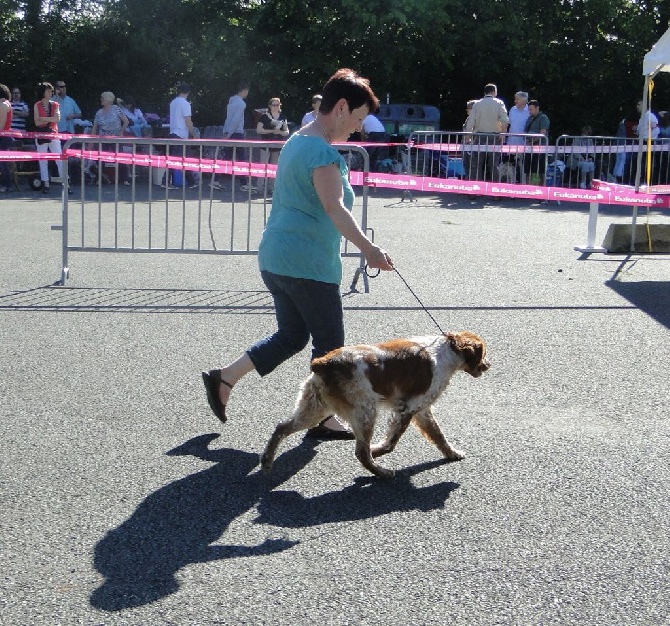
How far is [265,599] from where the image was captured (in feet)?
11.4

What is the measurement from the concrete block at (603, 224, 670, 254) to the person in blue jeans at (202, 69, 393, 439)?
733 cm

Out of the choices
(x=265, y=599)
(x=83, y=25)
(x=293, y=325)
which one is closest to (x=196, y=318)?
(x=293, y=325)

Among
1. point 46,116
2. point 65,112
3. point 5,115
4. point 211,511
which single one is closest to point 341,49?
point 65,112

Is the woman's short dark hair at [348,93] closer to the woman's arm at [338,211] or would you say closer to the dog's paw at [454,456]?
the woman's arm at [338,211]

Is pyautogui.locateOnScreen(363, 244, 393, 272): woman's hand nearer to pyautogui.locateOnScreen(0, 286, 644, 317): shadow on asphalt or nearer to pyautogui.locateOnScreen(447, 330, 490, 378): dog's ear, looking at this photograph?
pyautogui.locateOnScreen(447, 330, 490, 378): dog's ear

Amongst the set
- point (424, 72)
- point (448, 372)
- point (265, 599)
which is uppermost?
point (424, 72)

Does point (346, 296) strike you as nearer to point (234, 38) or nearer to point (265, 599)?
point (265, 599)

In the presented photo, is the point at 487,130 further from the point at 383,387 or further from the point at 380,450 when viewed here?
the point at 383,387

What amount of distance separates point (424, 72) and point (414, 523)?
25.7 metres

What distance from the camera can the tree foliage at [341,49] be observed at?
26.8m

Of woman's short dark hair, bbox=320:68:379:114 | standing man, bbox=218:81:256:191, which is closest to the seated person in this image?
standing man, bbox=218:81:256:191

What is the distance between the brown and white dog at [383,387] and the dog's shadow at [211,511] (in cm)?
17

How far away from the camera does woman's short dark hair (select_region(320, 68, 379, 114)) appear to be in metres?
4.77

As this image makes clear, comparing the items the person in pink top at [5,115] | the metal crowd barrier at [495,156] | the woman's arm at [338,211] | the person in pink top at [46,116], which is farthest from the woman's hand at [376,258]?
the person in pink top at [46,116]
